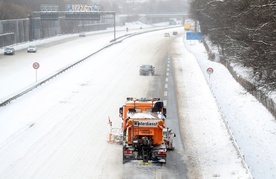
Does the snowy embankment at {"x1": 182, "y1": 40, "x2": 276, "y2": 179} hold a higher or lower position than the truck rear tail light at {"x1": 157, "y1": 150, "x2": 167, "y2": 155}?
lower

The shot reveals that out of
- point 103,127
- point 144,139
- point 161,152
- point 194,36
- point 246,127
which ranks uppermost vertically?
point 194,36

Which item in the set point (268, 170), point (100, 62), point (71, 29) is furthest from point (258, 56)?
point (71, 29)

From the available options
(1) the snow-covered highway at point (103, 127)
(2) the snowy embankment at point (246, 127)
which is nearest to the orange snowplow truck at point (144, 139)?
(1) the snow-covered highway at point (103, 127)

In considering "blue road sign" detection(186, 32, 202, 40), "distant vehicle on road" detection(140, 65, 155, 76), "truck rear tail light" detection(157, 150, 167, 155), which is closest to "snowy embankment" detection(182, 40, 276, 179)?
"truck rear tail light" detection(157, 150, 167, 155)

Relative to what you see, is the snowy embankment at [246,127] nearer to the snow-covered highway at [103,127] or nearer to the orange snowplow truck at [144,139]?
the snow-covered highway at [103,127]

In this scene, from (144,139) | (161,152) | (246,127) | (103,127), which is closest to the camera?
(161,152)

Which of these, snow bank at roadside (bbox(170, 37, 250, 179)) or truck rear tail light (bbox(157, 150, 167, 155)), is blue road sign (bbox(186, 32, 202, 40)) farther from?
truck rear tail light (bbox(157, 150, 167, 155))

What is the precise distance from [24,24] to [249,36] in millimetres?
71260

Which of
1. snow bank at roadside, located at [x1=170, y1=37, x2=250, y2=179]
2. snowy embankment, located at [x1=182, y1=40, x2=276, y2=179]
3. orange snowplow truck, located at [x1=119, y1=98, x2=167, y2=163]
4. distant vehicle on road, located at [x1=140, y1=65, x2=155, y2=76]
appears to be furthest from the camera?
distant vehicle on road, located at [x1=140, y1=65, x2=155, y2=76]

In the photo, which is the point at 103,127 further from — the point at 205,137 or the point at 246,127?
the point at 246,127

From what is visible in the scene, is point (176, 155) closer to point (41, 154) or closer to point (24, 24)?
point (41, 154)

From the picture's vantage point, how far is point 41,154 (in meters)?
18.6

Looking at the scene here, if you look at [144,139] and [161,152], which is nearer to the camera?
[161,152]

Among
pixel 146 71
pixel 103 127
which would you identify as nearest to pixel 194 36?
pixel 146 71
